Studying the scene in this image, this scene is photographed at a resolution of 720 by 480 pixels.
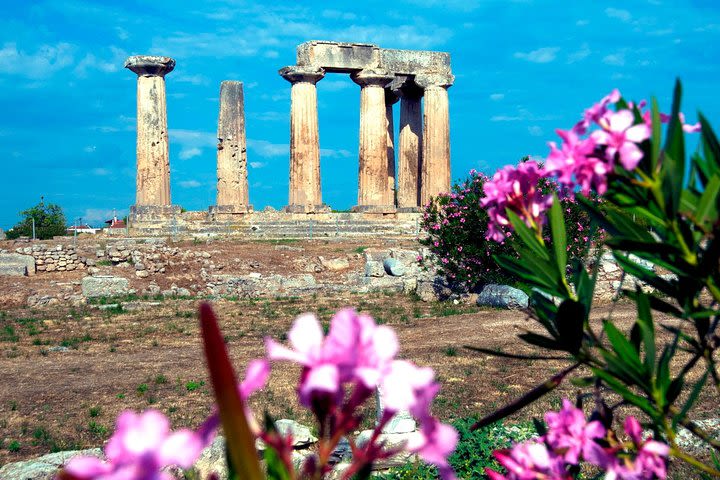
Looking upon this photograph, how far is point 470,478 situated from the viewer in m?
4.92

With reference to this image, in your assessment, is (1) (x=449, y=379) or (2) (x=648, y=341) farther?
(1) (x=449, y=379)

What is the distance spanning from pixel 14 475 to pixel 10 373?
4918 mm

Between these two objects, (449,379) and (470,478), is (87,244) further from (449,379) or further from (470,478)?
(470,478)

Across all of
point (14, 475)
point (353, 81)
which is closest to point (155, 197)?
point (353, 81)

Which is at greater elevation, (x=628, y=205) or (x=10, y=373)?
(x=628, y=205)

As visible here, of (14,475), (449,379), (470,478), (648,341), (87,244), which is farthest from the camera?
(87,244)

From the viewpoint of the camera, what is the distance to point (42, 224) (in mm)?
39281

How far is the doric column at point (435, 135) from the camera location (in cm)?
3275

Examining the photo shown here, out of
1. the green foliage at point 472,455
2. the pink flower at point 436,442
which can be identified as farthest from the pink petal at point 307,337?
the green foliage at point 472,455

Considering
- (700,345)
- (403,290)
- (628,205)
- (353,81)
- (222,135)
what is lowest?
(403,290)

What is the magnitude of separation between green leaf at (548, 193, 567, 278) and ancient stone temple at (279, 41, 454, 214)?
29.8 metres

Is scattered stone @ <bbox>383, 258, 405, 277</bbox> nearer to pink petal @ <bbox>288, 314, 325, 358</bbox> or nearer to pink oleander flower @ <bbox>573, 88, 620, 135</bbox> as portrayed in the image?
pink oleander flower @ <bbox>573, 88, 620, 135</bbox>

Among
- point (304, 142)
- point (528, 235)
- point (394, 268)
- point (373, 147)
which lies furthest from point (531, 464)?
point (373, 147)

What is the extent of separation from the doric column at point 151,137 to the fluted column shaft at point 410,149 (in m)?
9.44
